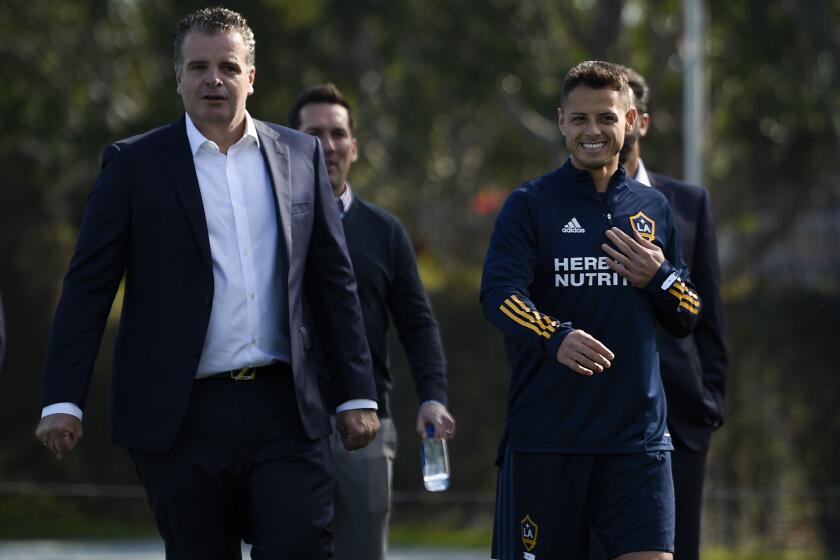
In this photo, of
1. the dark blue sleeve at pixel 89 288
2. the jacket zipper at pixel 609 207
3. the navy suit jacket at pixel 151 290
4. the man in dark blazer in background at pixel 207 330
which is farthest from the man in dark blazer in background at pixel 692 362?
the dark blue sleeve at pixel 89 288

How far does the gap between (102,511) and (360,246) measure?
9703 mm

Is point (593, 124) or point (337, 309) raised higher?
point (593, 124)

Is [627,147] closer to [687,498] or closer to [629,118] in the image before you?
[629,118]

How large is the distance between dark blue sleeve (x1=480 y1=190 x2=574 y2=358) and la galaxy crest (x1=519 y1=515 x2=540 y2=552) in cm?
63

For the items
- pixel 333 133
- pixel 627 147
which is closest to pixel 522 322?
pixel 627 147

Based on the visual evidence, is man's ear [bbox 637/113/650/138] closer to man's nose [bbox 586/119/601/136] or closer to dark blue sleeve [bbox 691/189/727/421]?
dark blue sleeve [bbox 691/189/727/421]

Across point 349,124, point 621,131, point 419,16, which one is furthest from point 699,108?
point 621,131

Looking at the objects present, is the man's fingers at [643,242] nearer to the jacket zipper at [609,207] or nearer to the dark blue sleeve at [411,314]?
the jacket zipper at [609,207]

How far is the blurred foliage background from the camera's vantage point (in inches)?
494

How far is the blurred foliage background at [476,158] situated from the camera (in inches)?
494

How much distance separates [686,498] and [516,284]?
59.4 inches

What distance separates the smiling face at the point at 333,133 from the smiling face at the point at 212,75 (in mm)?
1716

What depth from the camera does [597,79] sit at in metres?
5.87

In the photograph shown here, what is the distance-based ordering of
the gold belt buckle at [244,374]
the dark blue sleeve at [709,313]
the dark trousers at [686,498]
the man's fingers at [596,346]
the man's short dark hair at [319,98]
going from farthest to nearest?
1. the man's short dark hair at [319,98]
2. the dark blue sleeve at [709,313]
3. the dark trousers at [686,498]
4. the gold belt buckle at [244,374]
5. the man's fingers at [596,346]
